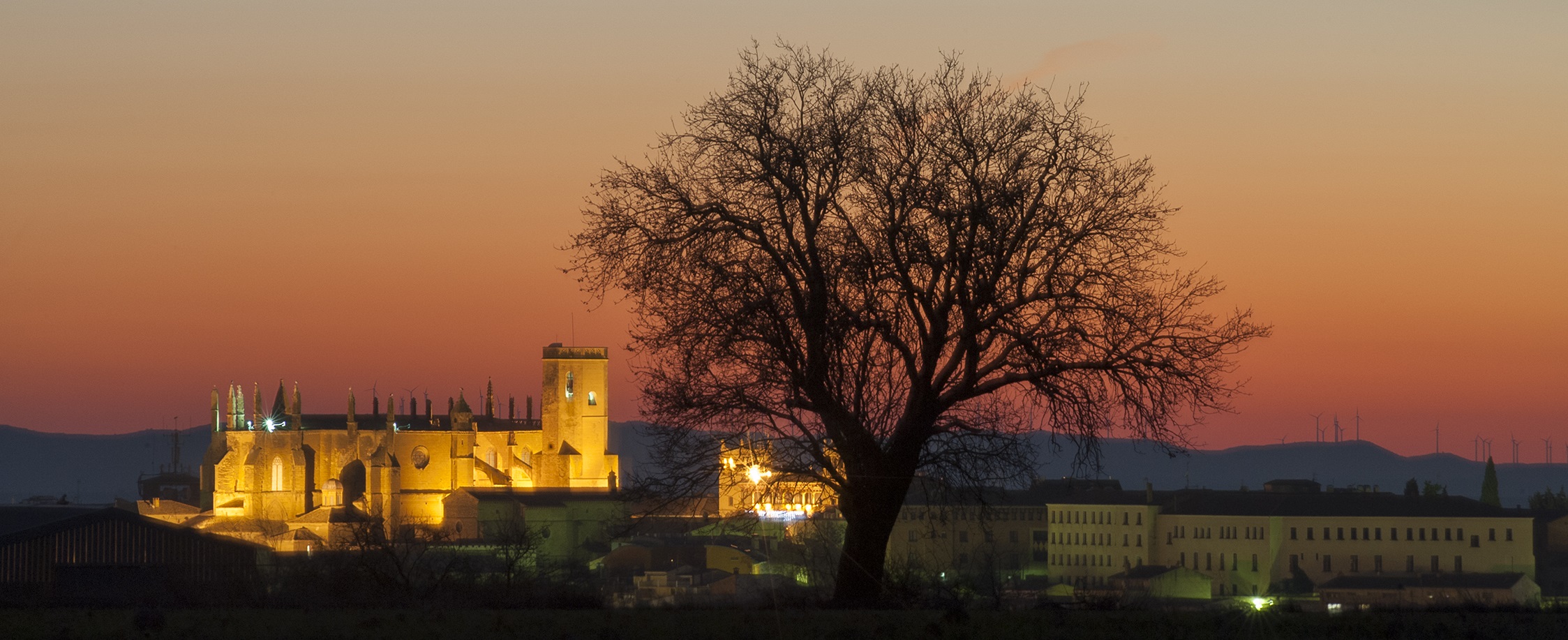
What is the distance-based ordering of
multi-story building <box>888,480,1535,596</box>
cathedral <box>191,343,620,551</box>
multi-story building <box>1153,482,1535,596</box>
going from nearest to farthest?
multi-story building <box>888,480,1535,596</box> < multi-story building <box>1153,482,1535,596</box> < cathedral <box>191,343,620,551</box>

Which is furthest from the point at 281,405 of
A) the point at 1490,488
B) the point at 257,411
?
the point at 1490,488

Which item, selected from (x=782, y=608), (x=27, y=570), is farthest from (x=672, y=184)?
(x=27, y=570)

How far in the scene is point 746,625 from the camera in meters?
13.4

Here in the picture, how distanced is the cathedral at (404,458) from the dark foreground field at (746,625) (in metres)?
107

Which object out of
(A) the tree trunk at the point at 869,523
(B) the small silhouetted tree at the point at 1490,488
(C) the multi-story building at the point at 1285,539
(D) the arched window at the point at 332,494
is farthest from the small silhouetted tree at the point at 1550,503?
(A) the tree trunk at the point at 869,523

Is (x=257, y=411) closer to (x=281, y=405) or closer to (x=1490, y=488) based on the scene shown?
(x=281, y=405)

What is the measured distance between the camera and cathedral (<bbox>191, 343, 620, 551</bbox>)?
12356 cm

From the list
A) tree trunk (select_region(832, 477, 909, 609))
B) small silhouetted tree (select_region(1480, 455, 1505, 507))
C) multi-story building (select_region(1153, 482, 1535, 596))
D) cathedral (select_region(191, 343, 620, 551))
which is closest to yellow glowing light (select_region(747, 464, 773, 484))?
tree trunk (select_region(832, 477, 909, 609))

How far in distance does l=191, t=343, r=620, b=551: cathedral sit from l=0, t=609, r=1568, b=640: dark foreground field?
106858 mm

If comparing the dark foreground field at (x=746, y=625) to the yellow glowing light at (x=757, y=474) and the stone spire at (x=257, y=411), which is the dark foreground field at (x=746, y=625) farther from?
the stone spire at (x=257, y=411)

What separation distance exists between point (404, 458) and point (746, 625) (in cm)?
11551

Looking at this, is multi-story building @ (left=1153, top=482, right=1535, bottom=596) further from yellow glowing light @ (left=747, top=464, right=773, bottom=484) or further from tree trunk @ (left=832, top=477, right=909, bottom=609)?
tree trunk @ (left=832, top=477, right=909, bottom=609)

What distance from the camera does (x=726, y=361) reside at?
17203 millimetres

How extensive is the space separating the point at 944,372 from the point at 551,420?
113967 millimetres
